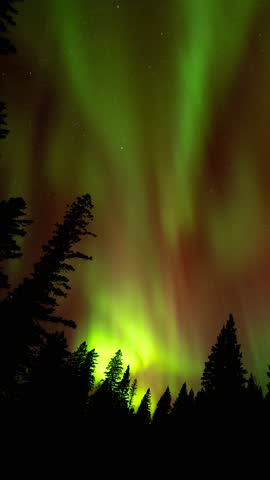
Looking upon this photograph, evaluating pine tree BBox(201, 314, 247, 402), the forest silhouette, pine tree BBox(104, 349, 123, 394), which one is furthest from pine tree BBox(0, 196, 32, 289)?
pine tree BBox(104, 349, 123, 394)

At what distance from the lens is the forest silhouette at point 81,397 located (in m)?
13.0

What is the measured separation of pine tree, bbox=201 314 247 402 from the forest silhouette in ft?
0.32

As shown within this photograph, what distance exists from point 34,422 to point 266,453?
20734mm

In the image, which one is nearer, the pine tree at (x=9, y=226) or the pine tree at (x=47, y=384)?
the pine tree at (x=9, y=226)

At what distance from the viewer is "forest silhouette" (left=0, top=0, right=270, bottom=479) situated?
42.5 feet

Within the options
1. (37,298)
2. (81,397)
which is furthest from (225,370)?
(37,298)

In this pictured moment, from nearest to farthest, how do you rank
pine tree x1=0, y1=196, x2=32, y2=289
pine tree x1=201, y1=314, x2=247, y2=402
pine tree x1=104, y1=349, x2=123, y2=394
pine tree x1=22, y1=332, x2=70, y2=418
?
pine tree x1=0, y1=196, x2=32, y2=289 < pine tree x1=22, y1=332, x2=70, y2=418 < pine tree x1=201, y1=314, x2=247, y2=402 < pine tree x1=104, y1=349, x2=123, y2=394

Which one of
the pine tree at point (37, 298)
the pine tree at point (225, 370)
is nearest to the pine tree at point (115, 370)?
the pine tree at point (225, 370)

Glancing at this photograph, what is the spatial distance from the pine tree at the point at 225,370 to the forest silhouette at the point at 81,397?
0.32ft

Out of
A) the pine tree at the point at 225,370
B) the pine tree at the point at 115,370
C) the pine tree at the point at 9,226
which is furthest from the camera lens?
the pine tree at the point at 115,370

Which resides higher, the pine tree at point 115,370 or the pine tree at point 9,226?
the pine tree at point 115,370

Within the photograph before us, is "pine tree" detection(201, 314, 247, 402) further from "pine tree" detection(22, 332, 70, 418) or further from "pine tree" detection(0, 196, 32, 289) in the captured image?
"pine tree" detection(0, 196, 32, 289)

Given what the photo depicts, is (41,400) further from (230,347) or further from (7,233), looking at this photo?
(230,347)

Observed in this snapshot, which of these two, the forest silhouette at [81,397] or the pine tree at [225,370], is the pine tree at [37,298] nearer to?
the forest silhouette at [81,397]
